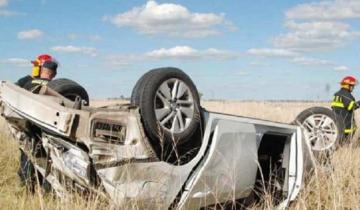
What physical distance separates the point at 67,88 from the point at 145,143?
1599mm

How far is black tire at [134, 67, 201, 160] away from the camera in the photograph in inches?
158

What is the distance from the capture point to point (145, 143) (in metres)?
3.94

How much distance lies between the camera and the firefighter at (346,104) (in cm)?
1030

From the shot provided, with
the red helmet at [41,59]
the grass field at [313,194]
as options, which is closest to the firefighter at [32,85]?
the grass field at [313,194]

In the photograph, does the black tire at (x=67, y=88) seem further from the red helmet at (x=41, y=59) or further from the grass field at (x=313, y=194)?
the red helmet at (x=41, y=59)

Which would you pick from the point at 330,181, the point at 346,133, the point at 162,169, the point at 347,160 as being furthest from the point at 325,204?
the point at 346,133

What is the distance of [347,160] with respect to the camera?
6.32 m

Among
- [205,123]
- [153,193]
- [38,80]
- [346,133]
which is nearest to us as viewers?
[153,193]

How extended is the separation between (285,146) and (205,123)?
52.9 inches

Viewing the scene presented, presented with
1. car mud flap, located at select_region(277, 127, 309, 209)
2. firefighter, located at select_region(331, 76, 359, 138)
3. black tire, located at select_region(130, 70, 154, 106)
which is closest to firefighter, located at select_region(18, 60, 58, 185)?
black tire, located at select_region(130, 70, 154, 106)

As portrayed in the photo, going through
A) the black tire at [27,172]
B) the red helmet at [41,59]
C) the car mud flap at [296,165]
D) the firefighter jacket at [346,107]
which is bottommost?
the black tire at [27,172]

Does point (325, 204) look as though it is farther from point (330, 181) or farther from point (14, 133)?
point (14, 133)

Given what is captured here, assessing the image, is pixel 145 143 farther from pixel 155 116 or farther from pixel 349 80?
pixel 349 80

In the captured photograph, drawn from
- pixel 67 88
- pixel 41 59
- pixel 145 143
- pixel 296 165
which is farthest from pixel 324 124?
pixel 145 143
